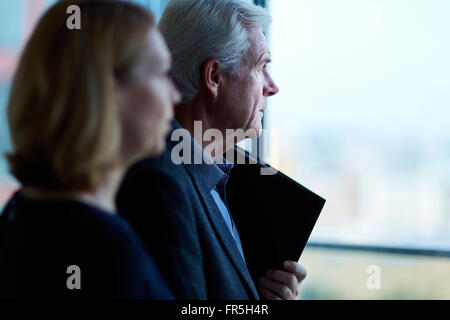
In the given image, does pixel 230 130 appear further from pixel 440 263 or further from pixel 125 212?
pixel 440 263

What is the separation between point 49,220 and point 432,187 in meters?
2.31

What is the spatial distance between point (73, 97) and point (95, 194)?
5.9 inches

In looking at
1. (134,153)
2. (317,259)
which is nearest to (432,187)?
(317,259)

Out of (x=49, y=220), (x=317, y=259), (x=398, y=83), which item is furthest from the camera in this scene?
(x=317, y=259)

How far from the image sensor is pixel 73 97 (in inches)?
27.5

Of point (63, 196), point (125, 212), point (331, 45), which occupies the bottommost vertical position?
point (125, 212)

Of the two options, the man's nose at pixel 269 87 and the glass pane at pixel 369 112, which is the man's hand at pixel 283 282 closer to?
the man's nose at pixel 269 87

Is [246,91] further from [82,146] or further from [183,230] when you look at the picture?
[82,146]

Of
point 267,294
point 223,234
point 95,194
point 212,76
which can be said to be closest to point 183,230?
point 223,234

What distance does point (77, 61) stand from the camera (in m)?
0.71

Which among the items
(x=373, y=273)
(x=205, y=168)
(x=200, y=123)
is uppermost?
(x=200, y=123)

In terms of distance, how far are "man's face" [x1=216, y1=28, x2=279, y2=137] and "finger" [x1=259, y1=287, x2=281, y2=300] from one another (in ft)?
1.48

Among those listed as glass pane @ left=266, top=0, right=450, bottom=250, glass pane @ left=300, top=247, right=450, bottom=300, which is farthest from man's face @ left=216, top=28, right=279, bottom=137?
glass pane @ left=300, top=247, right=450, bottom=300

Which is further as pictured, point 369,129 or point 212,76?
point 369,129
